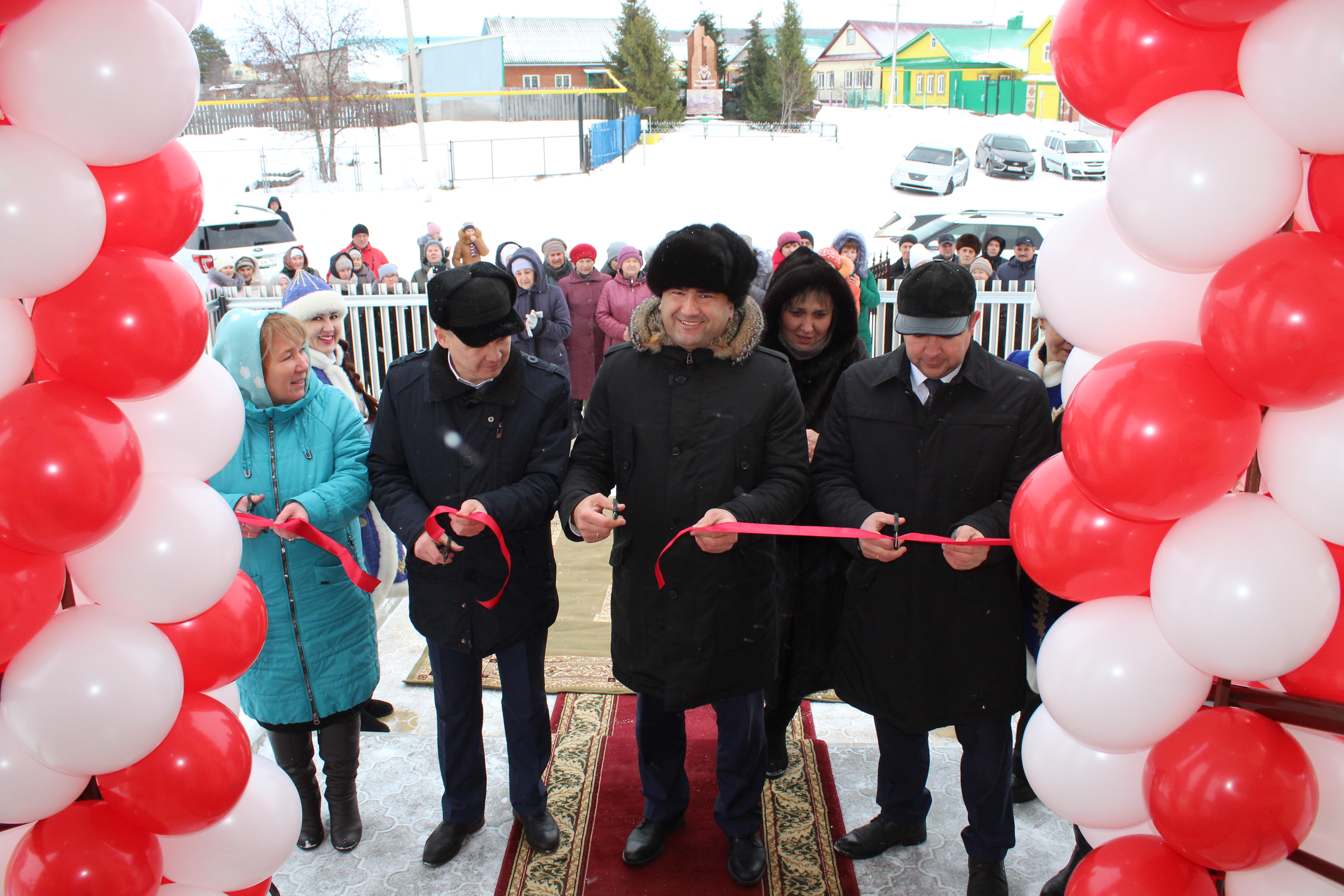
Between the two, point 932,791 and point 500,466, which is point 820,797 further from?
point 500,466

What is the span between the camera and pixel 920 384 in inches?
108

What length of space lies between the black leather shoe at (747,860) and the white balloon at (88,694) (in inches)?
70.2

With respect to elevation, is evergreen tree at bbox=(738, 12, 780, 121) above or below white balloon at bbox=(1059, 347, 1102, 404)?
above

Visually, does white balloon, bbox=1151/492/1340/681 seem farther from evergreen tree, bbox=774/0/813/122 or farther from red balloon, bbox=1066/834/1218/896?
evergreen tree, bbox=774/0/813/122

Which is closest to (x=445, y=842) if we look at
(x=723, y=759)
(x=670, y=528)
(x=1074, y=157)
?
(x=723, y=759)

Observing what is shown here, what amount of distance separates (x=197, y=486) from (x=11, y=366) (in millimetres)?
410

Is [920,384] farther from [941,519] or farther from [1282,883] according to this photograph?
[1282,883]

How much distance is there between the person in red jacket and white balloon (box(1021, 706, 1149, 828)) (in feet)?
34.6

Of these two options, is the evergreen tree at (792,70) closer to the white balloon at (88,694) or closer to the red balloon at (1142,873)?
the red balloon at (1142,873)

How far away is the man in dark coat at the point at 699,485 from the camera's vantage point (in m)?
2.68

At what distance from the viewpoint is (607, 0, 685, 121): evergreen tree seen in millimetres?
42344

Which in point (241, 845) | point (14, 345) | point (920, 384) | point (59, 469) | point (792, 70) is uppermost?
point (792, 70)

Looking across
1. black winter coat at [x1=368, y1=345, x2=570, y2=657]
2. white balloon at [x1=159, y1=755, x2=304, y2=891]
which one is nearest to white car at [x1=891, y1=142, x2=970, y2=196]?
black winter coat at [x1=368, y1=345, x2=570, y2=657]

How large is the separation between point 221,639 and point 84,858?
17.9 inches
